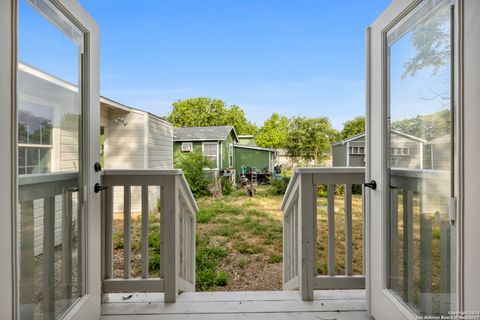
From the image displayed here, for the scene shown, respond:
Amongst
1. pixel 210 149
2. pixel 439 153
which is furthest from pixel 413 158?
pixel 210 149

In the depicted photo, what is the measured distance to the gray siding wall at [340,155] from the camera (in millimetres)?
8921

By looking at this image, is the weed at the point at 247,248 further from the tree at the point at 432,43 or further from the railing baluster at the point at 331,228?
the tree at the point at 432,43

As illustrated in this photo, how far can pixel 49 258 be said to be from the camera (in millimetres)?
1299

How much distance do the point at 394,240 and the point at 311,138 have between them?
36.5 feet

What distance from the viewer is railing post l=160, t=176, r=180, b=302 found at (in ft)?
6.04

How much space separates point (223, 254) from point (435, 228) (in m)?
3.27

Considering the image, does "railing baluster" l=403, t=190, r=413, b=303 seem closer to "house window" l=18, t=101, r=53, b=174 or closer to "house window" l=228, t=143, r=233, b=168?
"house window" l=18, t=101, r=53, b=174

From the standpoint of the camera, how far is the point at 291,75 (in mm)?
18531

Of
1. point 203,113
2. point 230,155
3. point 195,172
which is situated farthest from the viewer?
point 203,113

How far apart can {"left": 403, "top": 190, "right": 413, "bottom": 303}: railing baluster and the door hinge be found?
1.05ft

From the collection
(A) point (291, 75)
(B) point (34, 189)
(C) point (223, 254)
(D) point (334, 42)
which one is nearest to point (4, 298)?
(B) point (34, 189)

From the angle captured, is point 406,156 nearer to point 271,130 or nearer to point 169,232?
point 169,232

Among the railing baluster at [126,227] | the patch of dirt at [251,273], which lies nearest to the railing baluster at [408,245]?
the railing baluster at [126,227]

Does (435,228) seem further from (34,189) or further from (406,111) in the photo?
(34,189)
